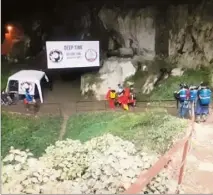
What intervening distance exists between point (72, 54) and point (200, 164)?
389 inches

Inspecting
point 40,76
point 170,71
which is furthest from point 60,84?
point 170,71

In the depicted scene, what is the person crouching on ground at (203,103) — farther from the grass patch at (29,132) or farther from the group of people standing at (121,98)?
the grass patch at (29,132)

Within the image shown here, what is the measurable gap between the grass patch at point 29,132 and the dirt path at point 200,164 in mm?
5236

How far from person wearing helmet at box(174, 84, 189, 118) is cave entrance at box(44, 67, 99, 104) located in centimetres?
571

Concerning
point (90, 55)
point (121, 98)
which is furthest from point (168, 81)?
point (90, 55)

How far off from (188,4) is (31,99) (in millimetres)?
9497

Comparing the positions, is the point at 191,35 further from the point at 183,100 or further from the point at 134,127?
the point at 134,127

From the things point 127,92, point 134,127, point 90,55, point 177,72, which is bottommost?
point 134,127

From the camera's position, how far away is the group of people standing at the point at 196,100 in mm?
16109

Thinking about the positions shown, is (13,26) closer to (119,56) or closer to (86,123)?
(119,56)

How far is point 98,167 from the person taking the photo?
6762mm

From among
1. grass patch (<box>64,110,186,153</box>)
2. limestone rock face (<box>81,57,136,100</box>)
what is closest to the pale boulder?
limestone rock face (<box>81,57,136,100</box>)

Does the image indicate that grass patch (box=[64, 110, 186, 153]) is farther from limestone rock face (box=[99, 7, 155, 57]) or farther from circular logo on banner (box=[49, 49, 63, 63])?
limestone rock face (box=[99, 7, 155, 57])

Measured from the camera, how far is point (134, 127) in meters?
15.3
